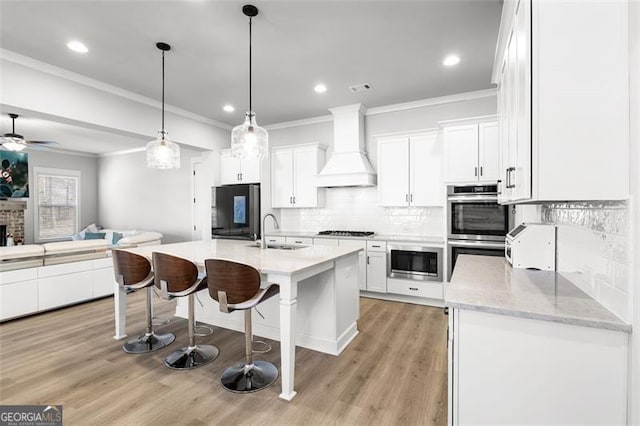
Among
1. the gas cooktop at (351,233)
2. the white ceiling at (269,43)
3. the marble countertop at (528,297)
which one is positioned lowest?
the marble countertop at (528,297)

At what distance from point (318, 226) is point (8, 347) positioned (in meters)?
3.99

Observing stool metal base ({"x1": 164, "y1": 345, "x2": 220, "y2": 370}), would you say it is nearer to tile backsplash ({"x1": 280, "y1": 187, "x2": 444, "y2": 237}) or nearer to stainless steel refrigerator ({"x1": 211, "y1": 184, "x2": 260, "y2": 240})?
stainless steel refrigerator ({"x1": 211, "y1": 184, "x2": 260, "y2": 240})

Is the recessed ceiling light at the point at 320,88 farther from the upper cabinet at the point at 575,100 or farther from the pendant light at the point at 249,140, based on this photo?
the upper cabinet at the point at 575,100

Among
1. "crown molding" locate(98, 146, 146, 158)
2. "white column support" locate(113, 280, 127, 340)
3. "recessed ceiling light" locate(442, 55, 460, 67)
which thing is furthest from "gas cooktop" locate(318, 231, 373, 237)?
"crown molding" locate(98, 146, 146, 158)

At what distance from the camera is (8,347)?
2.93 meters

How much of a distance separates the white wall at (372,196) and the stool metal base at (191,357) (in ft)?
9.72

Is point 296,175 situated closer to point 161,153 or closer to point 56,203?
point 161,153

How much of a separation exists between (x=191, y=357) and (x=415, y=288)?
2.77 meters

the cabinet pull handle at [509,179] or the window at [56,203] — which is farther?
the window at [56,203]

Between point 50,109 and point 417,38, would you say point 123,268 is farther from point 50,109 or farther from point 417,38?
point 417,38

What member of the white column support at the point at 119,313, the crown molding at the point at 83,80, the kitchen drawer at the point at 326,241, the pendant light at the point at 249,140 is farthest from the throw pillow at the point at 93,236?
the pendant light at the point at 249,140

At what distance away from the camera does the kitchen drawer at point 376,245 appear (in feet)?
13.9

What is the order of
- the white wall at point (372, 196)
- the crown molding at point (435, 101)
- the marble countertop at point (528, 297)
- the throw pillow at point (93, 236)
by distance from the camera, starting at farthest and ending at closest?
the throw pillow at point (93, 236) < the white wall at point (372, 196) < the crown molding at point (435, 101) < the marble countertop at point (528, 297)

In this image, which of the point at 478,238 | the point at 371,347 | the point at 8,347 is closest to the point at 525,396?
the point at 371,347
